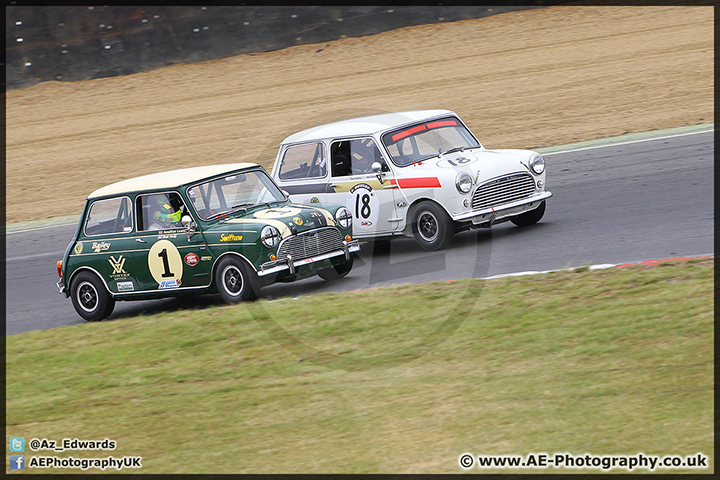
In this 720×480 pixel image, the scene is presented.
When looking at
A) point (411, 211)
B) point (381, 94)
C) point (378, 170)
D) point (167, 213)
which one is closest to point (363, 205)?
point (378, 170)

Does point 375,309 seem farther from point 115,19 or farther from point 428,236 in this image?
point 115,19

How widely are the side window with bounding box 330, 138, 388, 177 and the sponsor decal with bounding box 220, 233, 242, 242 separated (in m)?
2.35

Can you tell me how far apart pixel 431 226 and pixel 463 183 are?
2.27 ft

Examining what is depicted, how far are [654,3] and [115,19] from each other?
15189 mm

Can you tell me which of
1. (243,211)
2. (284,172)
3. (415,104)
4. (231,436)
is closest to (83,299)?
(243,211)

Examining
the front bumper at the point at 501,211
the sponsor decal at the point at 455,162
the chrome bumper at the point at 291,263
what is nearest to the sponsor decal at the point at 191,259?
the chrome bumper at the point at 291,263

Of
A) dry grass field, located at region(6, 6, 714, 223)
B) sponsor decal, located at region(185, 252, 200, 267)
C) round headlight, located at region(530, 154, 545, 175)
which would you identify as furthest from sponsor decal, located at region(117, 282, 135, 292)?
dry grass field, located at region(6, 6, 714, 223)

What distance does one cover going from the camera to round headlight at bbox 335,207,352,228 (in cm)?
955

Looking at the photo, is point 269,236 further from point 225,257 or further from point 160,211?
point 160,211

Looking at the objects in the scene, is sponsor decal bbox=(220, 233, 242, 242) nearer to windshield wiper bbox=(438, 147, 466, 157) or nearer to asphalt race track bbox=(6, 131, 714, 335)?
asphalt race track bbox=(6, 131, 714, 335)

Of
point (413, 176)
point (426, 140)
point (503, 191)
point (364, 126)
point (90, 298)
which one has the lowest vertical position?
point (90, 298)

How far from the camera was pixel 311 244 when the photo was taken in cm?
919

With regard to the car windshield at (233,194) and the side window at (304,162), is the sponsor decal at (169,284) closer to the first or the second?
the car windshield at (233,194)

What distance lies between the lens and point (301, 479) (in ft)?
16.0
